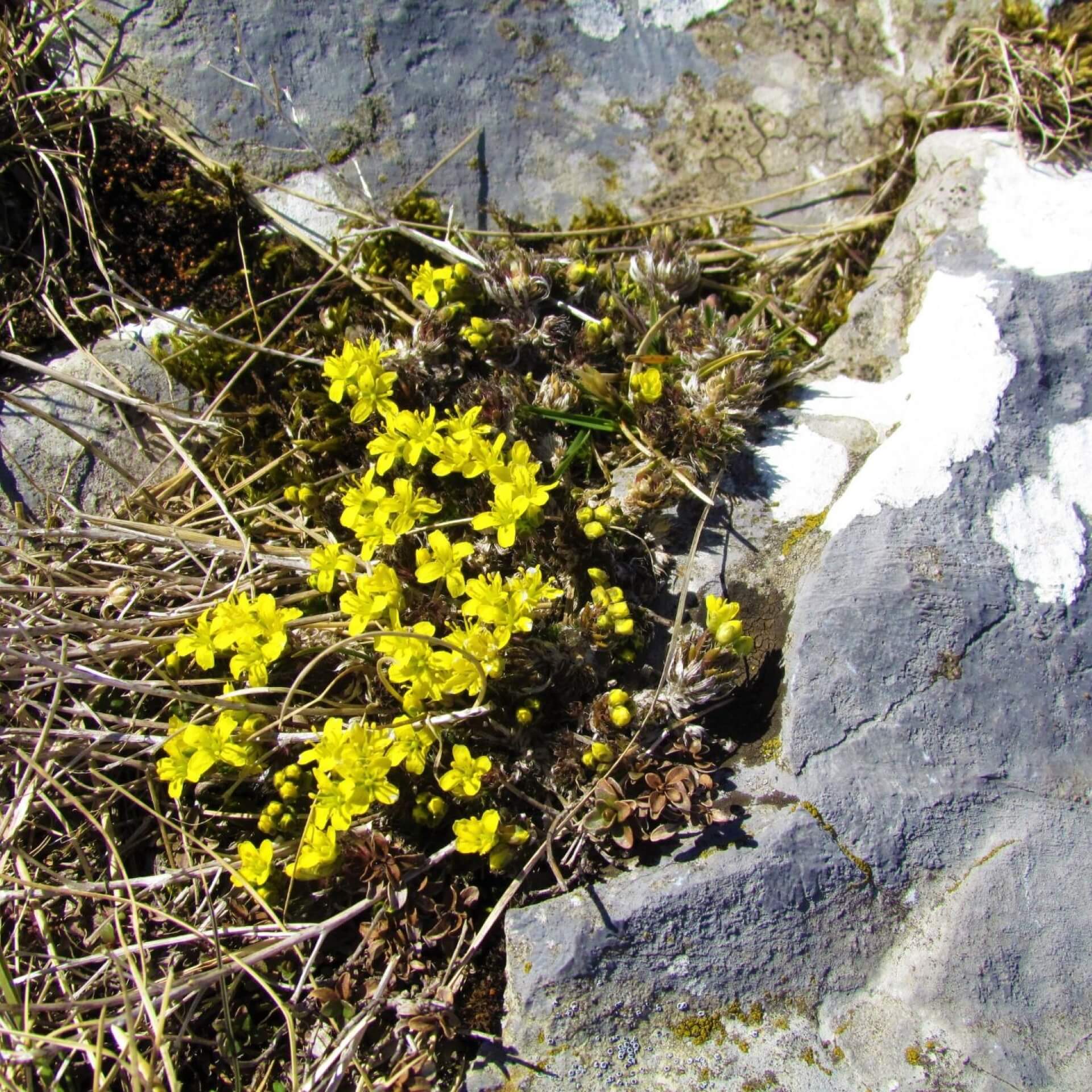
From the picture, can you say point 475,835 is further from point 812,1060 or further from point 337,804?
point 812,1060

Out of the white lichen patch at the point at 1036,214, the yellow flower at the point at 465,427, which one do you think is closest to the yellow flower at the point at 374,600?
the yellow flower at the point at 465,427

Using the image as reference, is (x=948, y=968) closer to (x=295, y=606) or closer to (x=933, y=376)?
(x=933, y=376)

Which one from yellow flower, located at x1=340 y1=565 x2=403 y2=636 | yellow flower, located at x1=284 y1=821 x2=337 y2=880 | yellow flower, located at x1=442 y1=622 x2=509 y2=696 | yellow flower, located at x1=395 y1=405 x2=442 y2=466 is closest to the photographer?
yellow flower, located at x1=284 y1=821 x2=337 y2=880

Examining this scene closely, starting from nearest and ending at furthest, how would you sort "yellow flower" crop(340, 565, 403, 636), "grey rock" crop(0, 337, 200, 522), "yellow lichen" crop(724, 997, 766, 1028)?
"yellow lichen" crop(724, 997, 766, 1028)
"yellow flower" crop(340, 565, 403, 636)
"grey rock" crop(0, 337, 200, 522)

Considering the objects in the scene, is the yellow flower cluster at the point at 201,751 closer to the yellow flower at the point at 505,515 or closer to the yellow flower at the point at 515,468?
the yellow flower at the point at 505,515

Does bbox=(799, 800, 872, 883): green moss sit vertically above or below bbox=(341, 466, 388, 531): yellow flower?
below

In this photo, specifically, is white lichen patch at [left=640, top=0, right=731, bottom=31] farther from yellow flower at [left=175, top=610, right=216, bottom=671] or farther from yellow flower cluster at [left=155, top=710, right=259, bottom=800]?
yellow flower cluster at [left=155, top=710, right=259, bottom=800]

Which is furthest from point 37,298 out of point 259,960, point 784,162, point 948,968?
point 948,968

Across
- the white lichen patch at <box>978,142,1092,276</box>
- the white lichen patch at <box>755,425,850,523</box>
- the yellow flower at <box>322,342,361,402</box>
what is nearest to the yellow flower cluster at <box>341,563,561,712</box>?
the yellow flower at <box>322,342,361,402</box>
